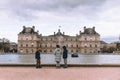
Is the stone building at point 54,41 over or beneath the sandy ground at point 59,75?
over

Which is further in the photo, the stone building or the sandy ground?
the stone building

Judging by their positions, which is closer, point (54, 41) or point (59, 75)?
point (59, 75)

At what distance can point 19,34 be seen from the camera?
148875mm

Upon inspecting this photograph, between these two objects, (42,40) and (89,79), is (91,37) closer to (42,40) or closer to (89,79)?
(42,40)

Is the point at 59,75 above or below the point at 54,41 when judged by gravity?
below

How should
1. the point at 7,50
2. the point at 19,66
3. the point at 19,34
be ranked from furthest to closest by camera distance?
1. the point at 7,50
2. the point at 19,34
3. the point at 19,66

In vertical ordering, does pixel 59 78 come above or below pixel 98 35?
below

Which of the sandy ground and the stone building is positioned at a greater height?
the stone building

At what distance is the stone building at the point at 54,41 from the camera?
150 metres

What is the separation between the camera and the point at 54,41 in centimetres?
15338

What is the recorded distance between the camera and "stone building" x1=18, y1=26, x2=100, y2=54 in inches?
5888

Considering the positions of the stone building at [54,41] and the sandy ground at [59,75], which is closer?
the sandy ground at [59,75]

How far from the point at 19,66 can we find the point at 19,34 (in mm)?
129952

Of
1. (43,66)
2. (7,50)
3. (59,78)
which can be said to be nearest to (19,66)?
(43,66)
